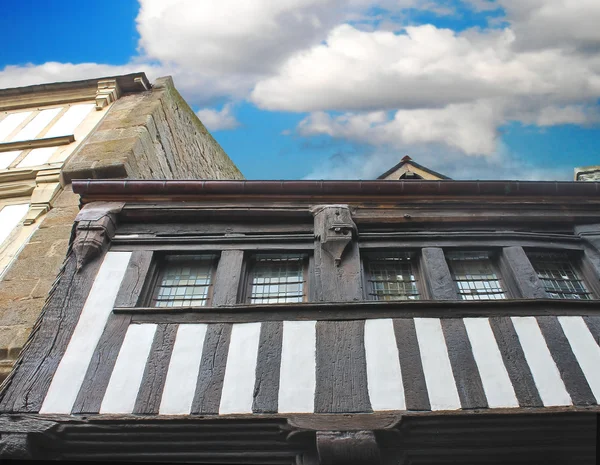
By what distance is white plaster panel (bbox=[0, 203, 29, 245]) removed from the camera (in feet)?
19.9

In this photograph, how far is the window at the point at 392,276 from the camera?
462 cm

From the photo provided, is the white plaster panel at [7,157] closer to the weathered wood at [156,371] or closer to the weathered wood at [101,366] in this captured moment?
the weathered wood at [101,366]

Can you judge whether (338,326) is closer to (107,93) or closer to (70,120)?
(70,120)

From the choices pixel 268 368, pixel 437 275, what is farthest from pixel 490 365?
pixel 268 368

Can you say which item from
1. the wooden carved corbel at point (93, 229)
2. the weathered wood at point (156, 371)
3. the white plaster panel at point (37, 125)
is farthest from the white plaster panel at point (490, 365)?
the white plaster panel at point (37, 125)

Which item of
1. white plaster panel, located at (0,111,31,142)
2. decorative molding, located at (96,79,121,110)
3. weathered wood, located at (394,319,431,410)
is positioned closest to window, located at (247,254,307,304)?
weathered wood, located at (394,319,431,410)

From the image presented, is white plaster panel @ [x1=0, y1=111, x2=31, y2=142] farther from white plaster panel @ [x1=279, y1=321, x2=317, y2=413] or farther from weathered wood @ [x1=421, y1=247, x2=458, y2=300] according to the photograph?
weathered wood @ [x1=421, y1=247, x2=458, y2=300]

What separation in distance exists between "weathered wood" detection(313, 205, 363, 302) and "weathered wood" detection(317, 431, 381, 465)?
129cm

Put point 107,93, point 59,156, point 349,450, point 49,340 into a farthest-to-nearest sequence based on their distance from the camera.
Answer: point 107,93 < point 59,156 < point 49,340 < point 349,450

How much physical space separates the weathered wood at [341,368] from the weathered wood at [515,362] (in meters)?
1.16

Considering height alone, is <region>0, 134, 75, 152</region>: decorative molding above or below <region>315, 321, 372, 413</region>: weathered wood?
above

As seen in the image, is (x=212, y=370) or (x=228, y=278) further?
(x=228, y=278)

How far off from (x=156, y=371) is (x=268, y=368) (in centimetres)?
92

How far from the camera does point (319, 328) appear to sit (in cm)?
410
